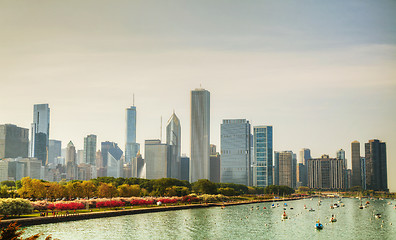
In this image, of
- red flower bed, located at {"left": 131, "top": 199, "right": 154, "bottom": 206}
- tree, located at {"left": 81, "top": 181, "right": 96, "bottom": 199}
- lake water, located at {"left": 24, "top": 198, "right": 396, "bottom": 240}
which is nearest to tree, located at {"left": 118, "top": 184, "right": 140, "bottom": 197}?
tree, located at {"left": 81, "top": 181, "right": 96, "bottom": 199}

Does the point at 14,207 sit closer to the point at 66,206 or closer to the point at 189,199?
the point at 66,206

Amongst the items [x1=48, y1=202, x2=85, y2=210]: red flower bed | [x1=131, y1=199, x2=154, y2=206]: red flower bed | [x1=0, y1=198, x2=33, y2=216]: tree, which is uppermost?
[x1=0, y1=198, x2=33, y2=216]: tree

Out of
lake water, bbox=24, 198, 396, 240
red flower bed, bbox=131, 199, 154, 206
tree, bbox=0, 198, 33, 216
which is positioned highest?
tree, bbox=0, 198, 33, 216

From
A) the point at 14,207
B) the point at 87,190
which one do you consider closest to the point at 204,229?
the point at 14,207

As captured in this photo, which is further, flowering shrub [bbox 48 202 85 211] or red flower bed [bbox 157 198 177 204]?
red flower bed [bbox 157 198 177 204]

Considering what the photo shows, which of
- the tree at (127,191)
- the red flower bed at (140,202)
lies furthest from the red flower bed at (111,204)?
the tree at (127,191)

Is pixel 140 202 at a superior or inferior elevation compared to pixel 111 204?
inferior

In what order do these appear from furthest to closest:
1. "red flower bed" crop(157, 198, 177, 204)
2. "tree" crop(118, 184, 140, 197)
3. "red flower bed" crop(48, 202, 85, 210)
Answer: "tree" crop(118, 184, 140, 197), "red flower bed" crop(157, 198, 177, 204), "red flower bed" crop(48, 202, 85, 210)

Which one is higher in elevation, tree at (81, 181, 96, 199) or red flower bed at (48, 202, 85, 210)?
tree at (81, 181, 96, 199)

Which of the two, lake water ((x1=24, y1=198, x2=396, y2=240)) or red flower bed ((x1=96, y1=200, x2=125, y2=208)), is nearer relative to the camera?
lake water ((x1=24, y1=198, x2=396, y2=240))

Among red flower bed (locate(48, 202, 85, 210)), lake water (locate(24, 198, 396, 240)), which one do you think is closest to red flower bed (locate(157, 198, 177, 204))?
lake water (locate(24, 198, 396, 240))

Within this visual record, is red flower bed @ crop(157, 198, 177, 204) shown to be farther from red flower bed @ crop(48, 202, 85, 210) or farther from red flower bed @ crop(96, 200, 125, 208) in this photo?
red flower bed @ crop(48, 202, 85, 210)

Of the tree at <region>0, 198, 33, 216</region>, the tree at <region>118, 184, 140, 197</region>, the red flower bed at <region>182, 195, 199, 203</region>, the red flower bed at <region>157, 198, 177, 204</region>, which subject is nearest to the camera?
the tree at <region>0, 198, 33, 216</region>

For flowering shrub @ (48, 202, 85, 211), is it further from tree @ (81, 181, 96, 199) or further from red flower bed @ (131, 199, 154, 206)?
tree @ (81, 181, 96, 199)
